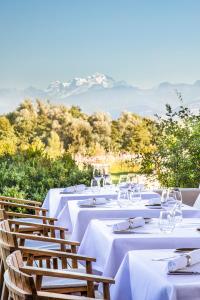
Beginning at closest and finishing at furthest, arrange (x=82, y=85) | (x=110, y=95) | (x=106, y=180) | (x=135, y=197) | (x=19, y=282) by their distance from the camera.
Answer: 1. (x=19, y=282)
2. (x=135, y=197)
3. (x=106, y=180)
4. (x=82, y=85)
5. (x=110, y=95)

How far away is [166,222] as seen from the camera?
4.27m

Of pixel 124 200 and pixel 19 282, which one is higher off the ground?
pixel 124 200

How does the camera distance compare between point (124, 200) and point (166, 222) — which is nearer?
point (166, 222)

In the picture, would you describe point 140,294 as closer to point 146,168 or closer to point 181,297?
point 181,297

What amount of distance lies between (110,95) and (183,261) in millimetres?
10531

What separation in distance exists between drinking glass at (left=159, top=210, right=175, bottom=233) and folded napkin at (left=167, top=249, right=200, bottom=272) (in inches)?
39.2

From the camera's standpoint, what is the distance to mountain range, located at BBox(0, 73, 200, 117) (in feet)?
41.9

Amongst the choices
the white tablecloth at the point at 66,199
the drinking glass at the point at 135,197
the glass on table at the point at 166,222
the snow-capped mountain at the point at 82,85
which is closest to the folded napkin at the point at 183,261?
the glass on table at the point at 166,222

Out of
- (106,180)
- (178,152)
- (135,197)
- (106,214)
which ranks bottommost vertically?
(106,214)

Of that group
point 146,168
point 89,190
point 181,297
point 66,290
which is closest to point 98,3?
point 146,168

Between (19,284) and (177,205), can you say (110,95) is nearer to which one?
(177,205)

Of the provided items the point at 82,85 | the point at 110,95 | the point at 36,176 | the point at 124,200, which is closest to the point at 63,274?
the point at 124,200

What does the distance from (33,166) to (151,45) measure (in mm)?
3660

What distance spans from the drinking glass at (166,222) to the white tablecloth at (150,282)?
1.93ft
